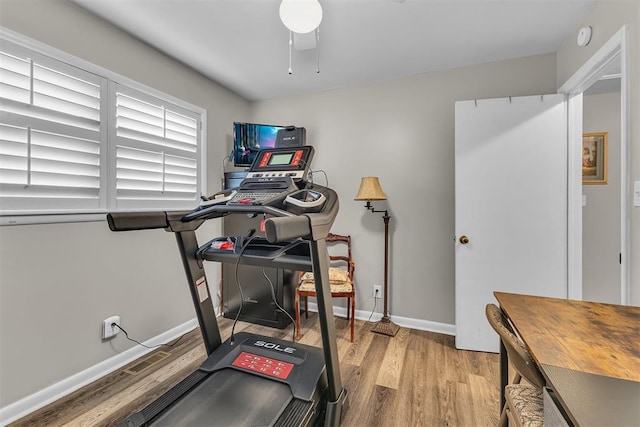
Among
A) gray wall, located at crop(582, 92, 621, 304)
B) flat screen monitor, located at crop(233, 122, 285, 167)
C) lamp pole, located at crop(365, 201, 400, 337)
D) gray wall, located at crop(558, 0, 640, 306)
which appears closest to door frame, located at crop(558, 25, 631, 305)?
gray wall, located at crop(558, 0, 640, 306)

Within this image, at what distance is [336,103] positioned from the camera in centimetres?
296

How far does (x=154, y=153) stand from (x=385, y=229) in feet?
7.04

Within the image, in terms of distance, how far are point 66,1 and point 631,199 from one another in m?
3.44

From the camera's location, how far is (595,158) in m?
2.69

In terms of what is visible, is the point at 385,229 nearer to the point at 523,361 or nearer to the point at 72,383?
the point at 523,361

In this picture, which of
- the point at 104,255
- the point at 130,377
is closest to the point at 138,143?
the point at 104,255

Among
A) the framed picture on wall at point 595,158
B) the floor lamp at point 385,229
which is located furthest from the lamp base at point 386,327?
the framed picture on wall at point 595,158

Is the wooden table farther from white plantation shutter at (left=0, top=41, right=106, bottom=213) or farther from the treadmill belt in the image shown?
white plantation shutter at (left=0, top=41, right=106, bottom=213)

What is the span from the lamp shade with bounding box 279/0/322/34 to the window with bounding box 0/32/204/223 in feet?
4.67

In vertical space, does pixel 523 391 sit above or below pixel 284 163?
below

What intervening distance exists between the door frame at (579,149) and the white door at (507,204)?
47 mm

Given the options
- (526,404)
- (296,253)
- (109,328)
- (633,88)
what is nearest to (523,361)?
(526,404)

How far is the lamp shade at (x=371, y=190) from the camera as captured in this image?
98.0 inches

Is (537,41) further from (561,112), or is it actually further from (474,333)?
(474,333)
